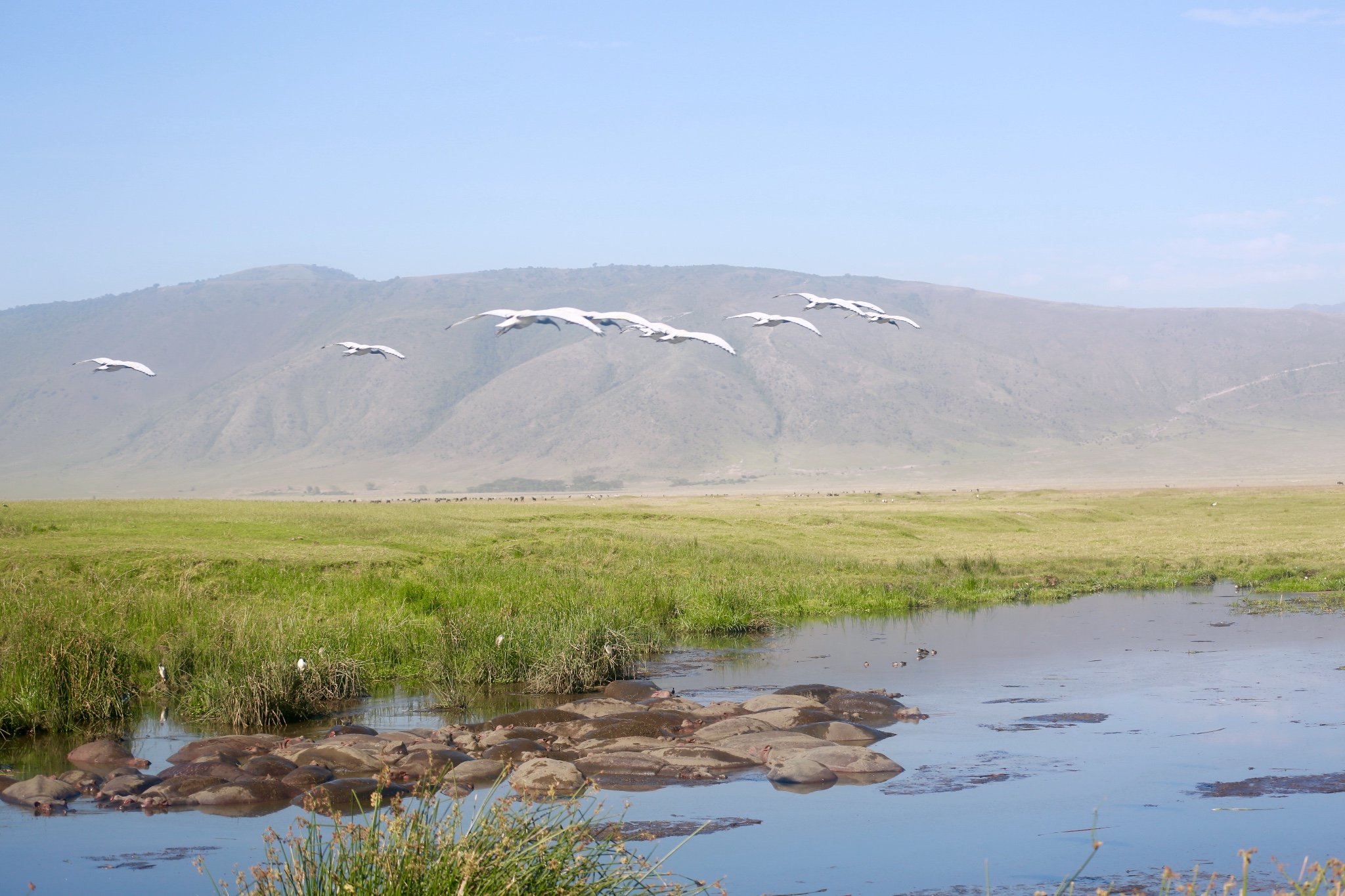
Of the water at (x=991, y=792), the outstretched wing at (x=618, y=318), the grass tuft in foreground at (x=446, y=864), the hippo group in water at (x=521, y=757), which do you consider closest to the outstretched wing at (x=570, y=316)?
the outstretched wing at (x=618, y=318)

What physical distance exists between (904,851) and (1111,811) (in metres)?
2.41

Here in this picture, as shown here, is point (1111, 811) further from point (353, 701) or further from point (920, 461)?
point (920, 461)

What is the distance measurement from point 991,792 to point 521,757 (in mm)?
5076

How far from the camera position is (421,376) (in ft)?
652

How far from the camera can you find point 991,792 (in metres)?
13.2

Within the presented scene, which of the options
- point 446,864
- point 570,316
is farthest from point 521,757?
point 570,316

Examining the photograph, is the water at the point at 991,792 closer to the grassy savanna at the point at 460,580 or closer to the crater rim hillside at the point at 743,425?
the grassy savanna at the point at 460,580

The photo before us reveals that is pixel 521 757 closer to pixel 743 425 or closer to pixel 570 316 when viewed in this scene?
pixel 570 316

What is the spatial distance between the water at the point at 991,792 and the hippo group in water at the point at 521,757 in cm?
35

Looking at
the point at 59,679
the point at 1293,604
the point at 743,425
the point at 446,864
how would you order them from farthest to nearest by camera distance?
the point at 743,425, the point at 1293,604, the point at 59,679, the point at 446,864

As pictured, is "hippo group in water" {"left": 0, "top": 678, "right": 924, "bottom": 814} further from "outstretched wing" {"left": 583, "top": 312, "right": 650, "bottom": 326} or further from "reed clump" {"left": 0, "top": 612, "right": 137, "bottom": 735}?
"outstretched wing" {"left": 583, "top": 312, "right": 650, "bottom": 326}

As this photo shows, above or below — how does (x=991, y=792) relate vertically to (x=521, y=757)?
below

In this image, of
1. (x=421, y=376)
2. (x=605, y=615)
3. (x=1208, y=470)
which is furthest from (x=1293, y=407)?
(x=605, y=615)

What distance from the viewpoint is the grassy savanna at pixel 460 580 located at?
704 inches
